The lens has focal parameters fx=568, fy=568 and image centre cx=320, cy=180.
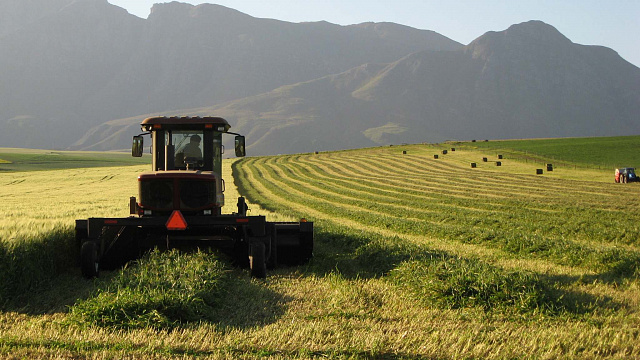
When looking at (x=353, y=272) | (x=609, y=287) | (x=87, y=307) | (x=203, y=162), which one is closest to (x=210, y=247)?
(x=203, y=162)

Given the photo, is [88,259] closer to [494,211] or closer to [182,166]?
[182,166]

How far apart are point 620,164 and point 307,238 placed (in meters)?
50.1

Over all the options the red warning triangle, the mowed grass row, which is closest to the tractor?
the red warning triangle

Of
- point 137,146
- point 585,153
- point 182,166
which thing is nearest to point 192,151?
point 182,166

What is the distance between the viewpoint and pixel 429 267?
9.41m

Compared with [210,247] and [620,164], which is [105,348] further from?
[620,164]

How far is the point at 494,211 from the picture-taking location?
953 inches

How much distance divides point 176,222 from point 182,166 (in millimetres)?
2215

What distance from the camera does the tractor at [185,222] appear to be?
10.1 m

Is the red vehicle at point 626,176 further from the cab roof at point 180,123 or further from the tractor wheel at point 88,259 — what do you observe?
the tractor wheel at point 88,259

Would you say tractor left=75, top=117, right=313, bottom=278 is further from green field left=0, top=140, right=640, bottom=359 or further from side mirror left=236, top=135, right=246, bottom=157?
green field left=0, top=140, right=640, bottom=359

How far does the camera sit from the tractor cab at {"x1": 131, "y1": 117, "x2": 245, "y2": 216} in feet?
35.0

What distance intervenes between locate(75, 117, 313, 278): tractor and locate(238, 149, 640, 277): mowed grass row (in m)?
6.20

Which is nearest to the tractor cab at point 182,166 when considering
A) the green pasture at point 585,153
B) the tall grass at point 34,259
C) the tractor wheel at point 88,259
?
the tractor wheel at point 88,259
